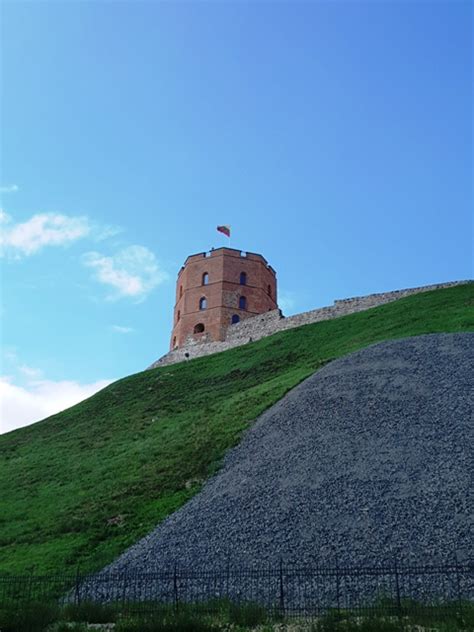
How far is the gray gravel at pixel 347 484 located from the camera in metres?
14.5

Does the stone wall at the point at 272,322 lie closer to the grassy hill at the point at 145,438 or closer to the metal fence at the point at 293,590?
the grassy hill at the point at 145,438

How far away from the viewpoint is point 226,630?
11.6 m

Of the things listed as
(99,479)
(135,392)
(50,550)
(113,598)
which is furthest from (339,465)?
(135,392)

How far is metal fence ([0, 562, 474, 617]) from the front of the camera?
12156 mm

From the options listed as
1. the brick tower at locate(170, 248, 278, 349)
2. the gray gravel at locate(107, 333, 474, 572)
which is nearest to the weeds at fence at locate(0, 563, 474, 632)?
the gray gravel at locate(107, 333, 474, 572)

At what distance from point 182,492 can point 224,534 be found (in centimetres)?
522

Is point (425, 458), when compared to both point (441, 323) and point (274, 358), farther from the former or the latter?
point (274, 358)

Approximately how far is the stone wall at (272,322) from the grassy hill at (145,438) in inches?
101

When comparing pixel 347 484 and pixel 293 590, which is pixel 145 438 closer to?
pixel 347 484

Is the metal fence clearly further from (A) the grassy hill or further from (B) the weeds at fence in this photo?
(A) the grassy hill

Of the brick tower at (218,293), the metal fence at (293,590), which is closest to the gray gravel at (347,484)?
the metal fence at (293,590)

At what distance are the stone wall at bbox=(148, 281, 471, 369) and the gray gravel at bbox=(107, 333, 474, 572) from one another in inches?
913

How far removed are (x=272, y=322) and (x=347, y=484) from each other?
35399 millimetres

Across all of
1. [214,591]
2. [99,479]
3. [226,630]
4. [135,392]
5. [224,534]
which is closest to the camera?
[226,630]
